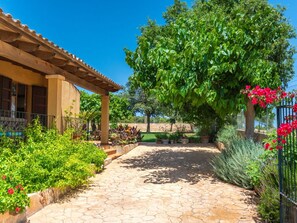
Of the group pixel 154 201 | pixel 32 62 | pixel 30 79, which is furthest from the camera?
pixel 30 79

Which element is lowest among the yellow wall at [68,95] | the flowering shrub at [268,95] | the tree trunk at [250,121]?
the tree trunk at [250,121]

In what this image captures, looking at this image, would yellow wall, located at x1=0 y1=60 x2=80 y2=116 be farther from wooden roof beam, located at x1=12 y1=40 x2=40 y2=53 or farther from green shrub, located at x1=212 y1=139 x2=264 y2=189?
green shrub, located at x1=212 y1=139 x2=264 y2=189

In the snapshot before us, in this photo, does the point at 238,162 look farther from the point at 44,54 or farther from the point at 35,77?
the point at 35,77

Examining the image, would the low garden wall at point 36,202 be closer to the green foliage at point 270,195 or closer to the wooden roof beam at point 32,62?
the wooden roof beam at point 32,62

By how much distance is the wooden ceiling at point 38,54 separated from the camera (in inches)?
241

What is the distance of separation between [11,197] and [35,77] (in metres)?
8.05

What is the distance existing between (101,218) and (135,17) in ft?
62.1

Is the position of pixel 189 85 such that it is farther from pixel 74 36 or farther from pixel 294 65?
pixel 74 36

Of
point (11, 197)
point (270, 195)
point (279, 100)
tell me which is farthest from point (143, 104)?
point (11, 197)

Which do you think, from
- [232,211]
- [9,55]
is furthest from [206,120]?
[9,55]

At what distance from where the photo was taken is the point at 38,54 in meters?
8.05

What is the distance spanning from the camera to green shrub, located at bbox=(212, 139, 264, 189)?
7559 mm

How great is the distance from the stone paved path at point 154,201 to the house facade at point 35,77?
119 inches

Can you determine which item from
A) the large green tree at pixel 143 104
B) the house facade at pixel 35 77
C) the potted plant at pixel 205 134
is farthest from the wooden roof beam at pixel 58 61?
the large green tree at pixel 143 104
